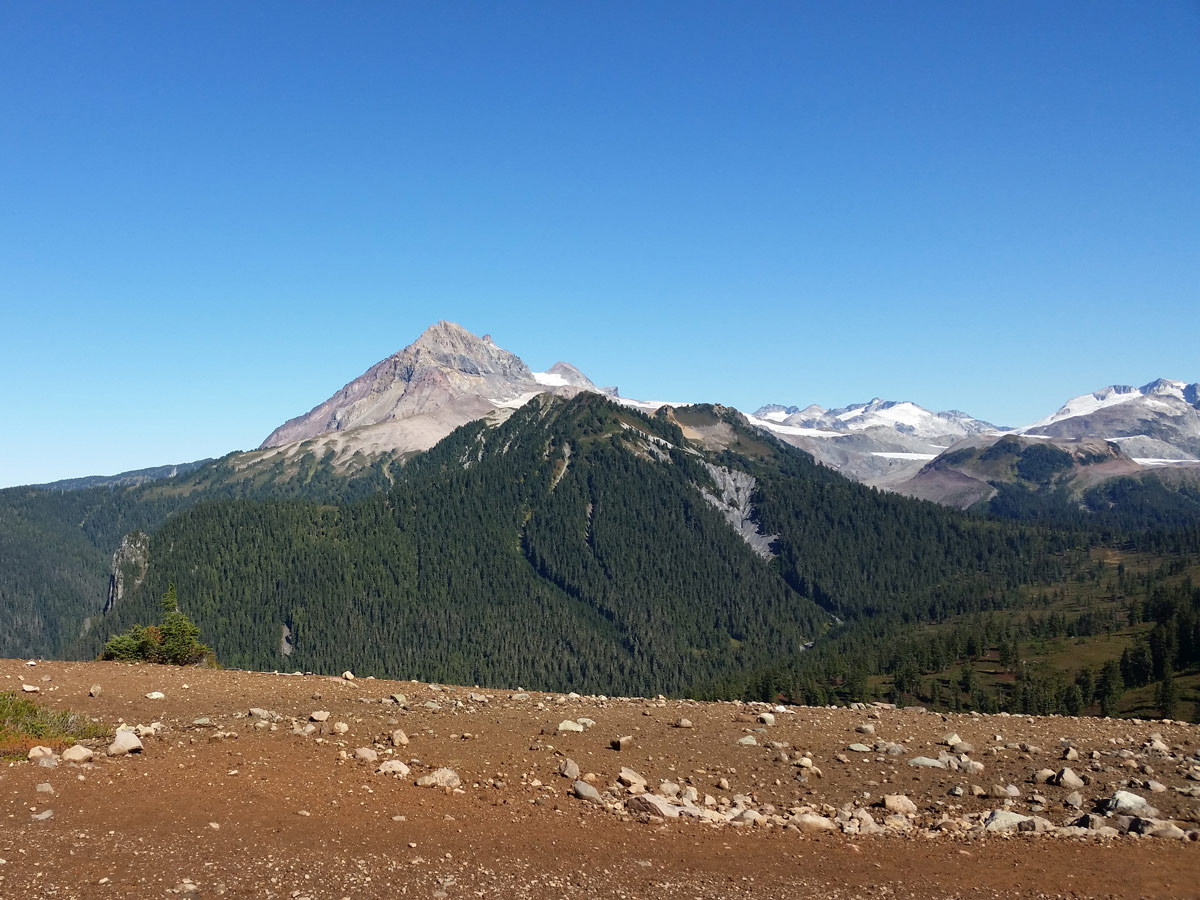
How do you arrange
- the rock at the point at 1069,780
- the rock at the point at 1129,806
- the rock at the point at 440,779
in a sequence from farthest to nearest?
the rock at the point at 1069,780, the rock at the point at 1129,806, the rock at the point at 440,779

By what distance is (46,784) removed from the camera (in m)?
18.0

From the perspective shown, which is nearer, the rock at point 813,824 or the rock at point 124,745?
the rock at point 813,824

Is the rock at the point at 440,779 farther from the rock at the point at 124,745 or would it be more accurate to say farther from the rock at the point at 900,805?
the rock at the point at 900,805

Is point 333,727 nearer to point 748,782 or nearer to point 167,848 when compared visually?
point 167,848

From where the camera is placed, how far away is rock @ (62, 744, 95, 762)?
19.7 meters

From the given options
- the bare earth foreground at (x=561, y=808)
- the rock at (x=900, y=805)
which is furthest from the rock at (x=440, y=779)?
the rock at (x=900, y=805)

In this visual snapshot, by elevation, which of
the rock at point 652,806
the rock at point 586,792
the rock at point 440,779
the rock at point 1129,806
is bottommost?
the rock at point 1129,806

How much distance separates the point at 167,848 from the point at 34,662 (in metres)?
20.8

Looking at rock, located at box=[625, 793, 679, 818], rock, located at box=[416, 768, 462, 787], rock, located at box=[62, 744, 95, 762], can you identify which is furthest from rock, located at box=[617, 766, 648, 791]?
rock, located at box=[62, 744, 95, 762]

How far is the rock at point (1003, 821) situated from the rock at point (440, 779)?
497 inches

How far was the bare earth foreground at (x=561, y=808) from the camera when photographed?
15477 millimetres

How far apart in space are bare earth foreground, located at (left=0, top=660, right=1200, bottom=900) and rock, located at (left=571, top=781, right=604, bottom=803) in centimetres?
15

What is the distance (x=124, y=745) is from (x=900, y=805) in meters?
19.5

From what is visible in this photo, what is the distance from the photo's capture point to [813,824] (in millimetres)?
18984
